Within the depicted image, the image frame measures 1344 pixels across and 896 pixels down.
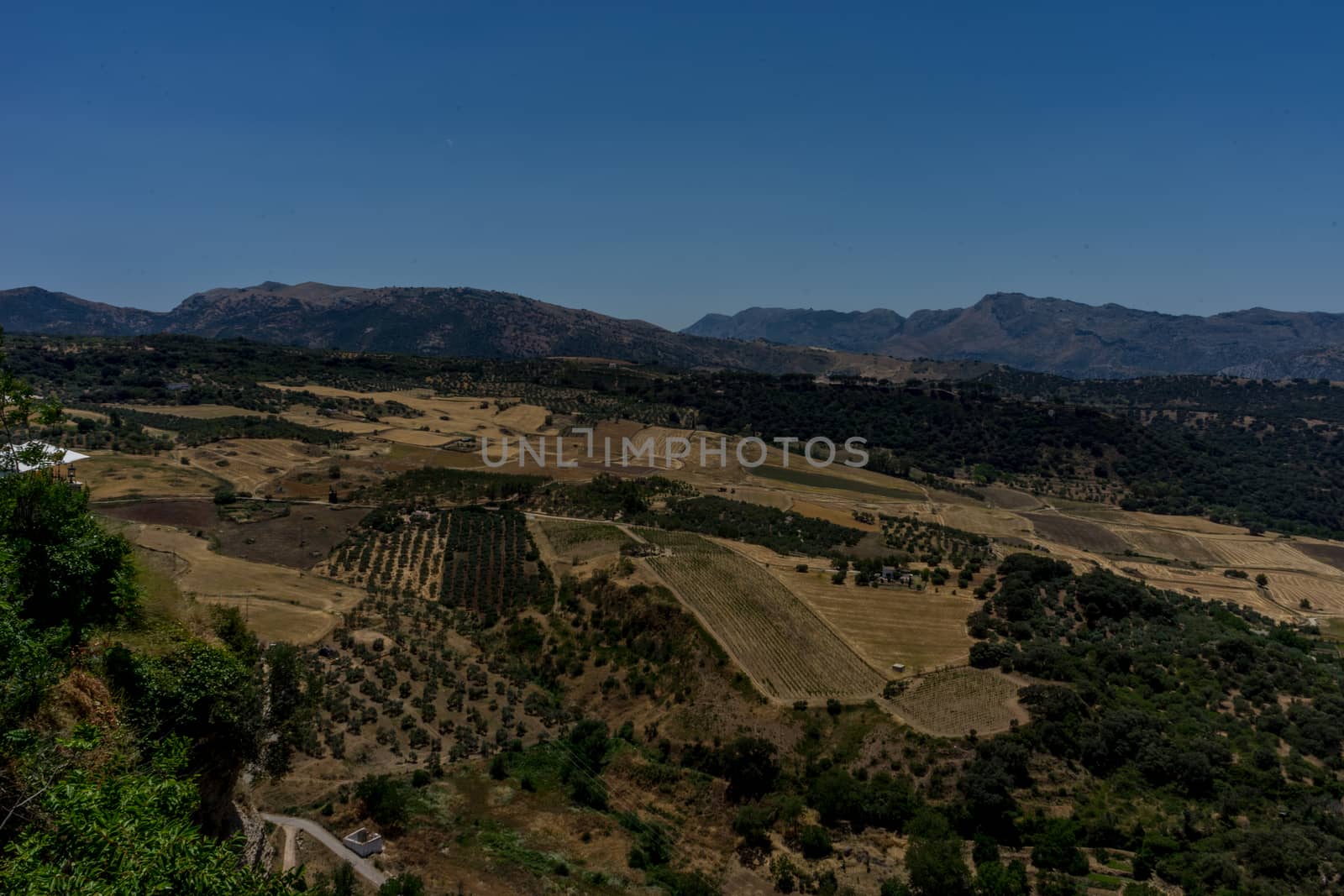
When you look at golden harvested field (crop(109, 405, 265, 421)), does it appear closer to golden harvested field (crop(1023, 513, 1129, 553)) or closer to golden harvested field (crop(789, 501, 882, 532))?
golden harvested field (crop(789, 501, 882, 532))

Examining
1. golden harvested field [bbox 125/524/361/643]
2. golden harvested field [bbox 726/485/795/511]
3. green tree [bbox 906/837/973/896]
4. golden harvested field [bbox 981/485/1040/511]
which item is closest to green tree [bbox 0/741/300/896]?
green tree [bbox 906/837/973/896]

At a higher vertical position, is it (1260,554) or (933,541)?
(933,541)

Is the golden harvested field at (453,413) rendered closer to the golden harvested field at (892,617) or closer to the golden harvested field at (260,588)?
the golden harvested field at (260,588)

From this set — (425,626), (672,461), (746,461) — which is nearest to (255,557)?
(425,626)

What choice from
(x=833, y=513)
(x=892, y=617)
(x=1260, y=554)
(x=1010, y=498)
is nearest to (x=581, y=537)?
(x=892, y=617)

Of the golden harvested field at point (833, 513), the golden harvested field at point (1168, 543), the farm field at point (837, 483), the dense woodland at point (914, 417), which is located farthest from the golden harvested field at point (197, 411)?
the golden harvested field at point (1168, 543)

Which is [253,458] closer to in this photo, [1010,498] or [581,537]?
[581,537]
